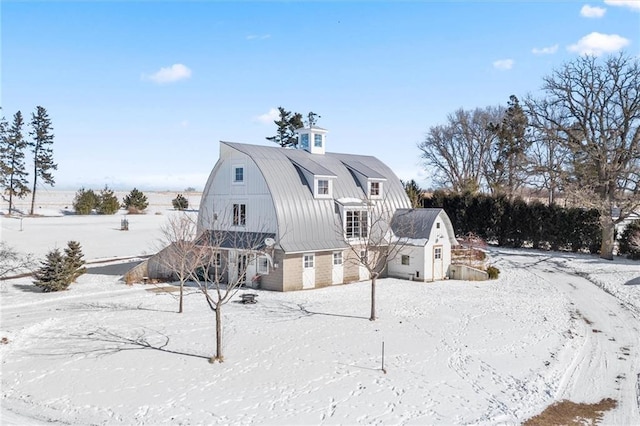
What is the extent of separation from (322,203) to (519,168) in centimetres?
1923

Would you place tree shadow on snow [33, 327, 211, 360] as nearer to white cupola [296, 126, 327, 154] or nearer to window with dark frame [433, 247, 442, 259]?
white cupola [296, 126, 327, 154]

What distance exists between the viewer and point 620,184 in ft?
107

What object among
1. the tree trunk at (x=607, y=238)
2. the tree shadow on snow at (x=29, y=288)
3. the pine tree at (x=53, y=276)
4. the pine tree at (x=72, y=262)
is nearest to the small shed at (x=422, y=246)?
the tree trunk at (x=607, y=238)

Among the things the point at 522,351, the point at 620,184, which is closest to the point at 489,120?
the point at 620,184

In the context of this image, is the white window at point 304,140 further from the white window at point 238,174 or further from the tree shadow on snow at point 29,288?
the tree shadow on snow at point 29,288

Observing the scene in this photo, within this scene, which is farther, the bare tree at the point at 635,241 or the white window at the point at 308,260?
the bare tree at the point at 635,241


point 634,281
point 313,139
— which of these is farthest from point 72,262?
point 634,281

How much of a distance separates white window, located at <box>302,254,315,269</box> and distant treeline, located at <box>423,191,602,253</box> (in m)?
22.8

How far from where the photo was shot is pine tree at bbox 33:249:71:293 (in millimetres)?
22391

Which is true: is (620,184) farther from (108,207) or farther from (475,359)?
(108,207)

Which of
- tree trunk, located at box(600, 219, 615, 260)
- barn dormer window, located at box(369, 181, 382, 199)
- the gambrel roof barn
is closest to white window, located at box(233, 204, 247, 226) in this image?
the gambrel roof barn

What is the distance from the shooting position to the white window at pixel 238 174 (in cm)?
2498

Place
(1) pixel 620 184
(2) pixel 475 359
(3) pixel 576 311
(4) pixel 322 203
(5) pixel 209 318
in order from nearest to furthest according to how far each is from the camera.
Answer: (2) pixel 475 359 → (5) pixel 209 318 → (3) pixel 576 311 → (4) pixel 322 203 → (1) pixel 620 184

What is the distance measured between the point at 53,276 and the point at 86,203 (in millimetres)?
37503
